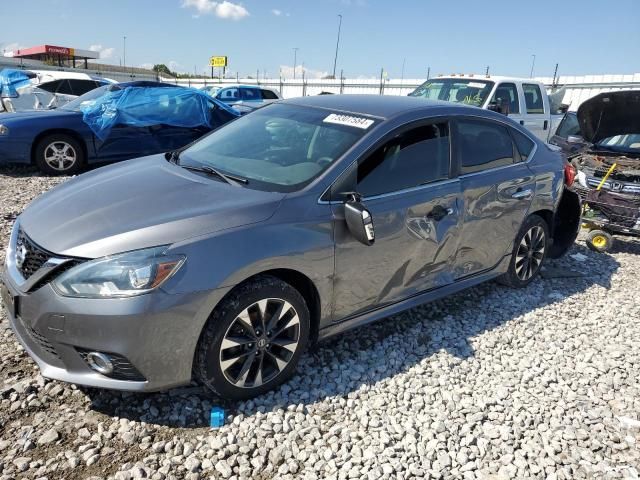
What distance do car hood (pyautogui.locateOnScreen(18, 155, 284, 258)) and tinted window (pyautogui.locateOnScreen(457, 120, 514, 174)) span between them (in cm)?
167

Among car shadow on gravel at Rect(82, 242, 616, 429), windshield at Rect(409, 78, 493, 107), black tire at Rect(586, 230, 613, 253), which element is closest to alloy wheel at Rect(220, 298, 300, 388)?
car shadow on gravel at Rect(82, 242, 616, 429)

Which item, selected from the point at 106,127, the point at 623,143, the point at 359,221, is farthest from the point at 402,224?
the point at 106,127

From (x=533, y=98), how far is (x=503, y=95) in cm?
111

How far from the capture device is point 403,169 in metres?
3.35

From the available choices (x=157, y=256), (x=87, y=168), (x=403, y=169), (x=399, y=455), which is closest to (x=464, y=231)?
(x=403, y=169)

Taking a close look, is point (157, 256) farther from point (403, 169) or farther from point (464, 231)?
point (464, 231)

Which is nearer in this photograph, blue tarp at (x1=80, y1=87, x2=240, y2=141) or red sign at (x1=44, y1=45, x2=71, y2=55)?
blue tarp at (x1=80, y1=87, x2=240, y2=141)

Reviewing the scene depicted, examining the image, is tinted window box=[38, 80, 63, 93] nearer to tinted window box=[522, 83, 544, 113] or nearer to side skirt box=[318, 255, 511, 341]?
tinted window box=[522, 83, 544, 113]

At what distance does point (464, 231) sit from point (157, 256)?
2306mm

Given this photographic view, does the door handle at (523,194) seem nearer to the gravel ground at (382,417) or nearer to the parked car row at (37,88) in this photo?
the gravel ground at (382,417)

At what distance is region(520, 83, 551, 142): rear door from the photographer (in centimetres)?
977

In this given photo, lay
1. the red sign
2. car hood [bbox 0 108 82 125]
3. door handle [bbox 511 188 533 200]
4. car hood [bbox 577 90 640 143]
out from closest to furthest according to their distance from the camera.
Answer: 1. door handle [bbox 511 188 533 200]
2. car hood [bbox 577 90 640 143]
3. car hood [bbox 0 108 82 125]
4. the red sign

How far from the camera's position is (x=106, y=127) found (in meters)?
8.05

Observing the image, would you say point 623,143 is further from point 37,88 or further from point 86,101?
point 37,88
